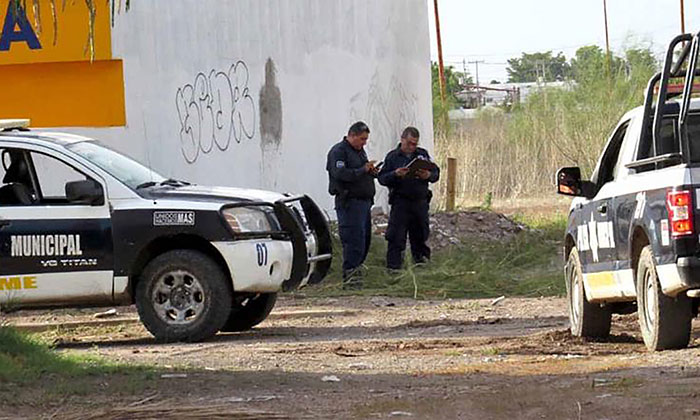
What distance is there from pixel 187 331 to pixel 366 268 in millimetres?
5085

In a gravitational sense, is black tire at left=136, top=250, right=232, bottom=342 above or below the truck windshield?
below

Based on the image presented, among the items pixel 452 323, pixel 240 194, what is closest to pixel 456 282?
pixel 452 323

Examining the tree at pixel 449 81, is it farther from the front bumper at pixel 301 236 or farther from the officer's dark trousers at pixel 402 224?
the front bumper at pixel 301 236

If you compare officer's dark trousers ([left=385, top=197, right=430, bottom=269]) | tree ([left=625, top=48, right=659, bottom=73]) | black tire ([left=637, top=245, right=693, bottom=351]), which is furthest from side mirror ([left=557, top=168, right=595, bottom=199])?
tree ([left=625, top=48, right=659, bottom=73])

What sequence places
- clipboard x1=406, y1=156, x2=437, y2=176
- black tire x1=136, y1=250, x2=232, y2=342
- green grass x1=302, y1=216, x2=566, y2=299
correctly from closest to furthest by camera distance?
1. black tire x1=136, y1=250, x2=232, y2=342
2. green grass x1=302, y1=216, x2=566, y2=299
3. clipboard x1=406, y1=156, x2=437, y2=176

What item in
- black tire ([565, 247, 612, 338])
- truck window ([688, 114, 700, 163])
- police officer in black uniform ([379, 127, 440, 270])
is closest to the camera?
truck window ([688, 114, 700, 163])

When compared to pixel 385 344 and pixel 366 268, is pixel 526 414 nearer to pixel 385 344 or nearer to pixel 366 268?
pixel 385 344

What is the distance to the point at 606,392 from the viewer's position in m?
7.83

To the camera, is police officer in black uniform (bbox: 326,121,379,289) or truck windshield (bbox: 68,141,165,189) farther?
police officer in black uniform (bbox: 326,121,379,289)

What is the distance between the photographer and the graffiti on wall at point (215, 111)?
18.7 m

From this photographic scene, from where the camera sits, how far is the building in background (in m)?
17.6

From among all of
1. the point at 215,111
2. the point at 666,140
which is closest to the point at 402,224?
the point at 215,111

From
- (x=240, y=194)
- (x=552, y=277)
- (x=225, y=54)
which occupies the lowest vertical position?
(x=552, y=277)

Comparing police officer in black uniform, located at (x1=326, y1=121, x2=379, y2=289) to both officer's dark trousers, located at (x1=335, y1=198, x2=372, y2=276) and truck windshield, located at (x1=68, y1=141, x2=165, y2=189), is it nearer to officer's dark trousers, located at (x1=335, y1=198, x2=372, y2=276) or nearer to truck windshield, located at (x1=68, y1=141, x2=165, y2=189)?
officer's dark trousers, located at (x1=335, y1=198, x2=372, y2=276)
